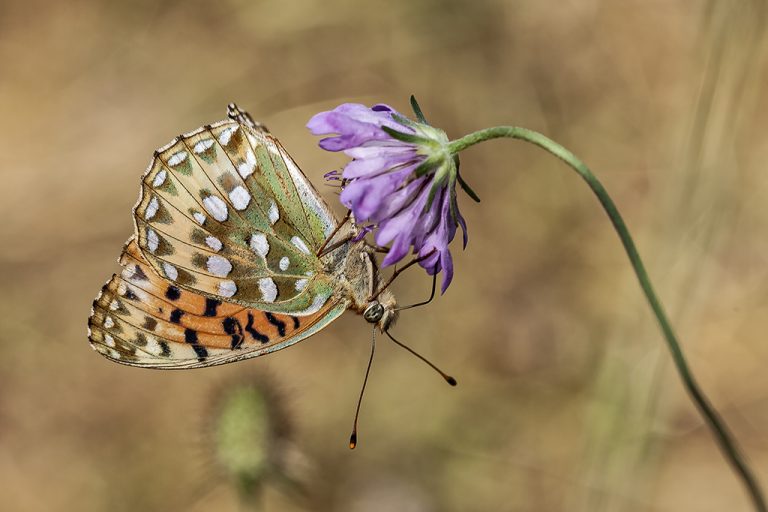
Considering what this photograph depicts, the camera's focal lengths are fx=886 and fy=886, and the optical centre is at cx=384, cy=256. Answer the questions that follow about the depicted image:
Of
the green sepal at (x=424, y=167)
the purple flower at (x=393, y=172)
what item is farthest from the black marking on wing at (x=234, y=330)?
the green sepal at (x=424, y=167)

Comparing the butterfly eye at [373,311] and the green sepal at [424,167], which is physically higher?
the green sepal at [424,167]

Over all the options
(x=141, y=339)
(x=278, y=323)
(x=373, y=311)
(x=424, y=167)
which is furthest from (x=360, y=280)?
(x=141, y=339)

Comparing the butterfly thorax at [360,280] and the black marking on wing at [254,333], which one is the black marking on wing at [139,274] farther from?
the butterfly thorax at [360,280]

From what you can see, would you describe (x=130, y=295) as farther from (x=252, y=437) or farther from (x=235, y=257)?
(x=252, y=437)

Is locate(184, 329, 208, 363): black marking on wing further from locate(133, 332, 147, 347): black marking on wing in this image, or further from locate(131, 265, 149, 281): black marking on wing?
locate(131, 265, 149, 281): black marking on wing

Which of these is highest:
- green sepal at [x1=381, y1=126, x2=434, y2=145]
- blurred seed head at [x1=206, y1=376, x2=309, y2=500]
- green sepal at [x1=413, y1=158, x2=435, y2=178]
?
green sepal at [x1=381, y1=126, x2=434, y2=145]

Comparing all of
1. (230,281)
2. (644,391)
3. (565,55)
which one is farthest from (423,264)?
(565,55)

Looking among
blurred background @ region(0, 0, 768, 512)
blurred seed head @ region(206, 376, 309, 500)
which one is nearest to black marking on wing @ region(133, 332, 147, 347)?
blurred seed head @ region(206, 376, 309, 500)
